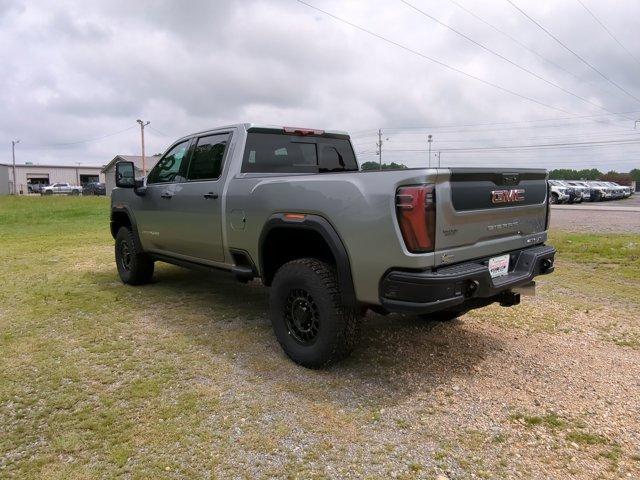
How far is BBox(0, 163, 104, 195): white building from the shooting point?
8456cm

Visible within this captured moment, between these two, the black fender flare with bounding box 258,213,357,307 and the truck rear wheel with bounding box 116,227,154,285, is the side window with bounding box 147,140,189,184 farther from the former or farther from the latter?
the black fender flare with bounding box 258,213,357,307

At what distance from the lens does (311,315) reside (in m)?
3.68

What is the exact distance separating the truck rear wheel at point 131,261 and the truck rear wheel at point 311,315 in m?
3.11

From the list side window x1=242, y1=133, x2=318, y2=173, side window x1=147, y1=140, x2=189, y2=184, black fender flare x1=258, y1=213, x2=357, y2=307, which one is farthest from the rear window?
black fender flare x1=258, y1=213, x2=357, y2=307

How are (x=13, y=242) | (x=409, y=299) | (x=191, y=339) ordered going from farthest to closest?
(x=13, y=242) < (x=191, y=339) < (x=409, y=299)

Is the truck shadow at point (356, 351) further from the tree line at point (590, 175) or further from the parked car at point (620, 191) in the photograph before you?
the tree line at point (590, 175)

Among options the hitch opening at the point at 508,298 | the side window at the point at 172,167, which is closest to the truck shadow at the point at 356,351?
the hitch opening at the point at 508,298

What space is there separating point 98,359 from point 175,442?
1.54 m

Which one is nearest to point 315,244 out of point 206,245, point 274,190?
point 274,190

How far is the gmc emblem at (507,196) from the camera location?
342cm

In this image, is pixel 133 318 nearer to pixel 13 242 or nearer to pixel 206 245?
pixel 206 245

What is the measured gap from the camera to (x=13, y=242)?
11.6m

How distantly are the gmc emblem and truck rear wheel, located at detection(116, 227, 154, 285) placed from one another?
14.9 feet

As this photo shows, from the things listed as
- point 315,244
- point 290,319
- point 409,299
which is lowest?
point 290,319
